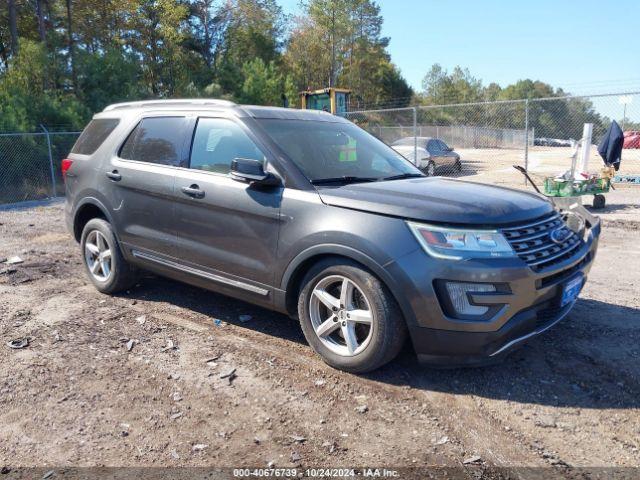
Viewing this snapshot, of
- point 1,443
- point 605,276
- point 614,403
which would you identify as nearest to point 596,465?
point 614,403

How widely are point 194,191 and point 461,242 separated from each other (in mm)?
2148

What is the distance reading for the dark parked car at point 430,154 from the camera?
18047 mm

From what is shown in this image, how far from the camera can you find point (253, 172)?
371cm

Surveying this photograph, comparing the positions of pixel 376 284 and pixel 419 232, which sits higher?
pixel 419 232

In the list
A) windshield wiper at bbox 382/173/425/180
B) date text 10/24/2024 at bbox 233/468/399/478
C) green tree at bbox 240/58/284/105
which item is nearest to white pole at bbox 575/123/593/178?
windshield wiper at bbox 382/173/425/180

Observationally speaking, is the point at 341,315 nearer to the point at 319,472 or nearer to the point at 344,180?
the point at 344,180

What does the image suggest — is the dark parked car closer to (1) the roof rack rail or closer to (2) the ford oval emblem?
(1) the roof rack rail

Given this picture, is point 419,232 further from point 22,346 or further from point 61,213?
point 61,213

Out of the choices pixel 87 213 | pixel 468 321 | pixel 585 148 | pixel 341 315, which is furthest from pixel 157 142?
pixel 585 148

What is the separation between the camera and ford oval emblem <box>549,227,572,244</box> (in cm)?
347

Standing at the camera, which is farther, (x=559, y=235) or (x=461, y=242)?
(x=559, y=235)

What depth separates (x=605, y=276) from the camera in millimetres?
5816

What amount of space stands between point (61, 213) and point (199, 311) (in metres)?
7.98

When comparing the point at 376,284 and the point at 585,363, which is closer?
the point at 376,284
